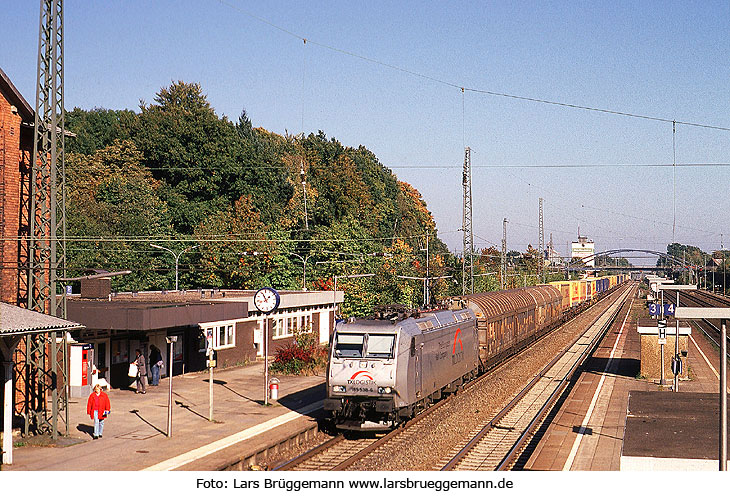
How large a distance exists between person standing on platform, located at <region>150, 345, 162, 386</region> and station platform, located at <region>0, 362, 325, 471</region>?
32 centimetres

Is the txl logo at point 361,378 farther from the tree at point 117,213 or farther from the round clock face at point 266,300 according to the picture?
the tree at point 117,213

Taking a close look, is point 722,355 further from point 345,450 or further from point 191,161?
point 191,161

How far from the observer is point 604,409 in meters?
Answer: 26.6

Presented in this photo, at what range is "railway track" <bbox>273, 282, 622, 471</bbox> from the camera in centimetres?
1881

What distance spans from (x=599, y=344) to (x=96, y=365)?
111ft

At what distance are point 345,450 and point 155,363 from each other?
46.2 ft

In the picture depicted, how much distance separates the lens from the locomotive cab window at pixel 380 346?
2183 cm

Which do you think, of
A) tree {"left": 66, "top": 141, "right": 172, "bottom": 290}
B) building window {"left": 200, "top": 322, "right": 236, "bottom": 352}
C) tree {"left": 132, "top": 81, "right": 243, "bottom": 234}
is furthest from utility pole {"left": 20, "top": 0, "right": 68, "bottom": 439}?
tree {"left": 132, "top": 81, "right": 243, "bottom": 234}

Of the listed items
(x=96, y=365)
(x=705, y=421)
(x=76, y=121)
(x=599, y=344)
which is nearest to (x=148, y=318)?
(x=96, y=365)

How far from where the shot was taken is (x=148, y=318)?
2841cm

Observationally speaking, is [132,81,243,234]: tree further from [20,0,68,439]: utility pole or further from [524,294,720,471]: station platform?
[20,0,68,439]: utility pole

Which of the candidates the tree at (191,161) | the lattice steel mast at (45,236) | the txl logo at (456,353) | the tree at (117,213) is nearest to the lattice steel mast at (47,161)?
the lattice steel mast at (45,236)

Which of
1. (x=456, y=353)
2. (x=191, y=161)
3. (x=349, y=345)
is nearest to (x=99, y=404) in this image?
(x=349, y=345)
